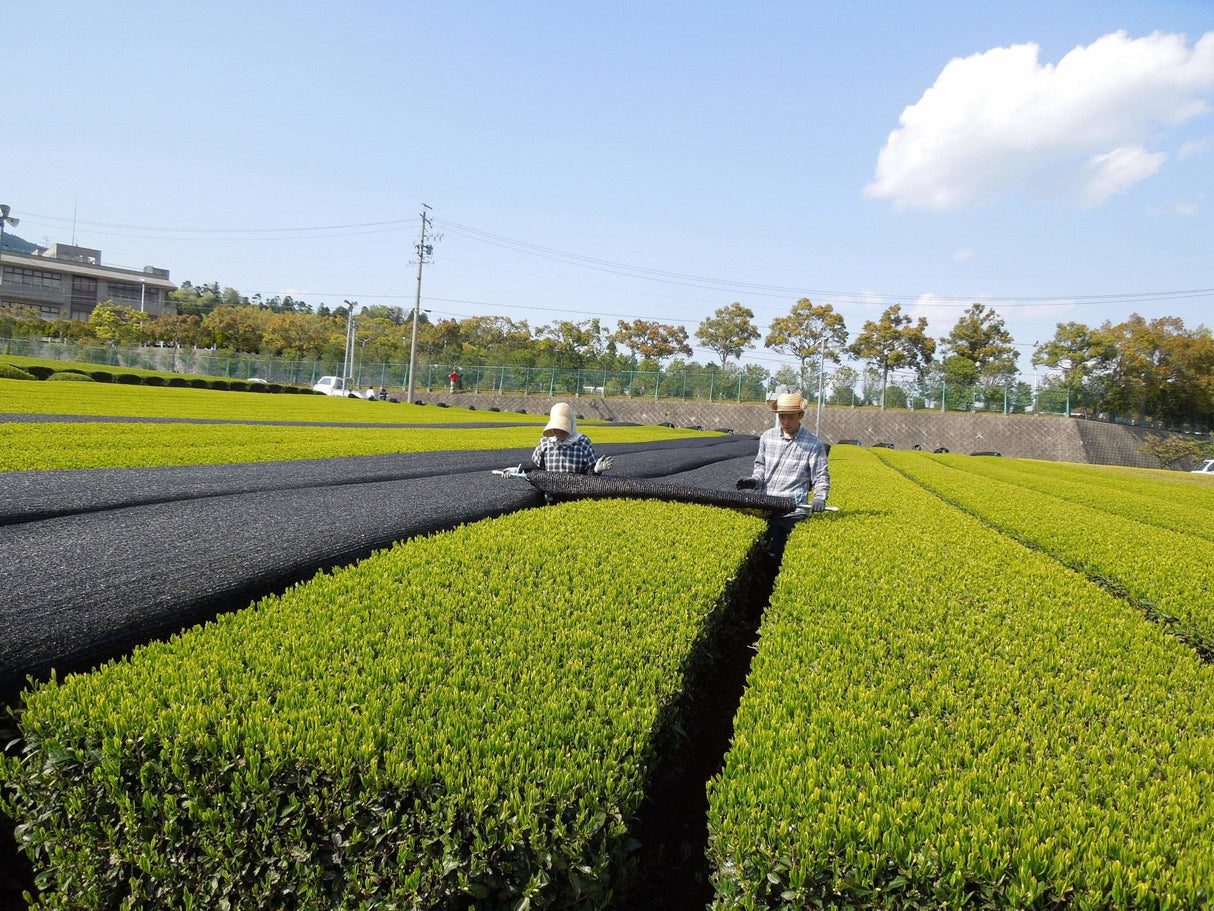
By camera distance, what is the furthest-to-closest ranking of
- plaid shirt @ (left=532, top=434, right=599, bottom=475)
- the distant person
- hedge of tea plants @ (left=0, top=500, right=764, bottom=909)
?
plaid shirt @ (left=532, top=434, right=599, bottom=475) → the distant person → hedge of tea plants @ (left=0, top=500, right=764, bottom=909)

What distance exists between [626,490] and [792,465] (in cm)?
174

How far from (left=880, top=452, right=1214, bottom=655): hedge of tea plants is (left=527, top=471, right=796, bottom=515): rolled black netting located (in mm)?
2800

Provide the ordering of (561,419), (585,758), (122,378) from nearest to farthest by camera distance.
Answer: (585,758) < (561,419) < (122,378)

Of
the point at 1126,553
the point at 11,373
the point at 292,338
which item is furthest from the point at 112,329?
the point at 1126,553

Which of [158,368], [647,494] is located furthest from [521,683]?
[158,368]

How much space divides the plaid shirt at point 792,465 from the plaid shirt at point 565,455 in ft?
6.16

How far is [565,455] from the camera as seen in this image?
771 centimetres

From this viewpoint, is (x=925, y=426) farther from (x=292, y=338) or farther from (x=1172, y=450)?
(x=292, y=338)

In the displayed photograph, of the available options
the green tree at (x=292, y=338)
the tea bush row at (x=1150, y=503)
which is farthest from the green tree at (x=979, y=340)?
the green tree at (x=292, y=338)

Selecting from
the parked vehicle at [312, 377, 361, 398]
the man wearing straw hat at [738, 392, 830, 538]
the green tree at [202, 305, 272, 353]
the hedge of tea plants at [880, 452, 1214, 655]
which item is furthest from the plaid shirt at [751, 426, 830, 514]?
the green tree at [202, 305, 272, 353]

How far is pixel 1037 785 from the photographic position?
2.25 metres

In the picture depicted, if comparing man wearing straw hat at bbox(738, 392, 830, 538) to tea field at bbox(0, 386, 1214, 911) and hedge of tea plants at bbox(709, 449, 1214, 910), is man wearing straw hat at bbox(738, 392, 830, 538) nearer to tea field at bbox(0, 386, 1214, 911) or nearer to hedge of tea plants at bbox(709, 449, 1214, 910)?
hedge of tea plants at bbox(709, 449, 1214, 910)

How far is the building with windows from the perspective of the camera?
85125mm

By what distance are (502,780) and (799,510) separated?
5498 millimetres
